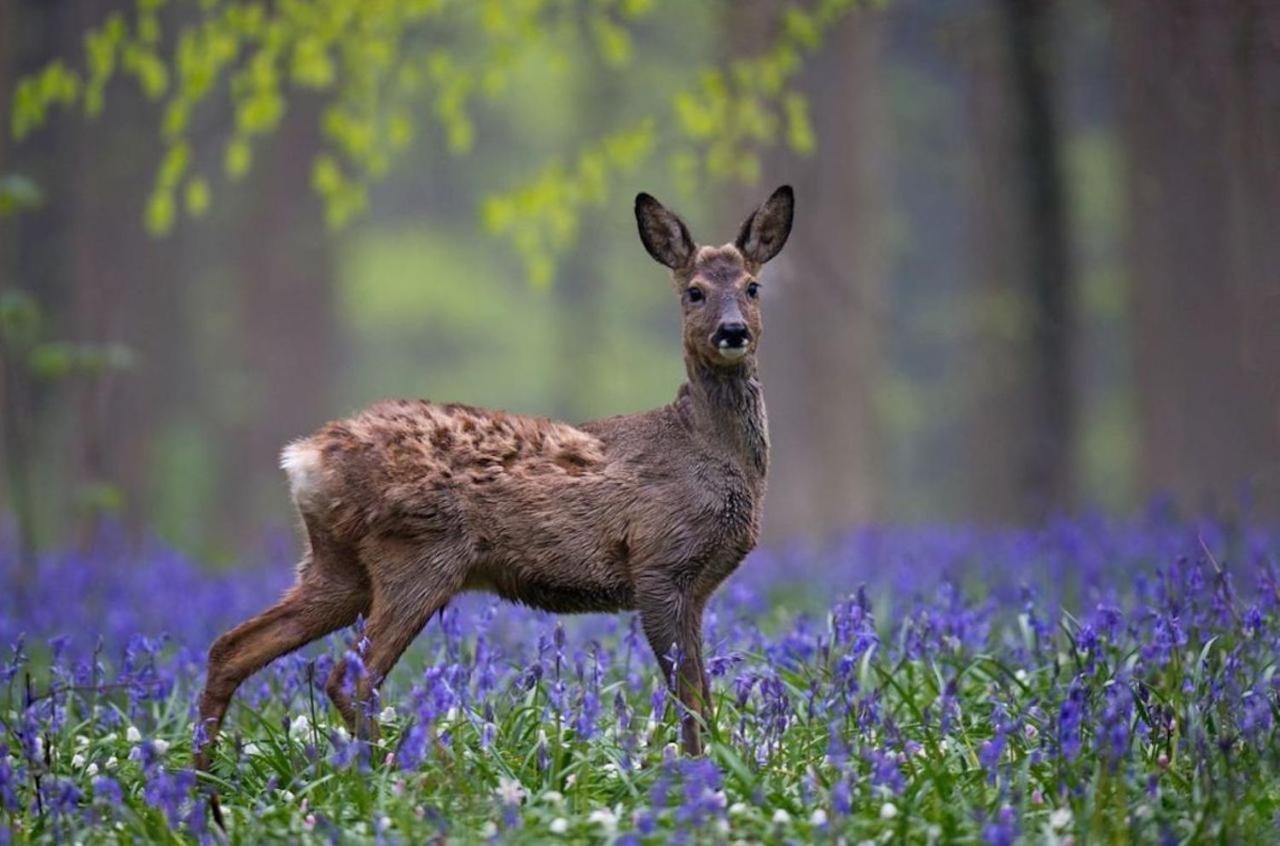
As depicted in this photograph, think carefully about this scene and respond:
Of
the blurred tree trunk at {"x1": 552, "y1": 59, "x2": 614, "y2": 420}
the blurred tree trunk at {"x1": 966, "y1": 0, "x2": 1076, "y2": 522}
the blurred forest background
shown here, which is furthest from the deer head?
the blurred tree trunk at {"x1": 552, "y1": 59, "x2": 614, "y2": 420}

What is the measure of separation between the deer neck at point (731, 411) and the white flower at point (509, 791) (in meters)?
1.74

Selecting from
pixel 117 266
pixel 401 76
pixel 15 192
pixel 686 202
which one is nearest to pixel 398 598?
pixel 15 192

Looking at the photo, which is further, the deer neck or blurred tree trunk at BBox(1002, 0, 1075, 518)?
blurred tree trunk at BBox(1002, 0, 1075, 518)

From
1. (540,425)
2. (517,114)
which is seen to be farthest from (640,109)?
(540,425)

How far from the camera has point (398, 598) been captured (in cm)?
600

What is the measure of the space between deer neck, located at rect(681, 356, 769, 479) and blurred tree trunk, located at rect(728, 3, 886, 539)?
24.8 feet

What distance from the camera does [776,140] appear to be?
14.3 meters

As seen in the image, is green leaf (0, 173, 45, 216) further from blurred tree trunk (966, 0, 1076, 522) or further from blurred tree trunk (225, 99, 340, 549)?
blurred tree trunk (225, 99, 340, 549)

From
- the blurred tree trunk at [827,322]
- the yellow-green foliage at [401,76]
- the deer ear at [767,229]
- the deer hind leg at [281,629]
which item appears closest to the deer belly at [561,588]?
the deer hind leg at [281,629]

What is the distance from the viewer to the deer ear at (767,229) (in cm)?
657

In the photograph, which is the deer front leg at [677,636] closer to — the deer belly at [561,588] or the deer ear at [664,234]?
the deer belly at [561,588]

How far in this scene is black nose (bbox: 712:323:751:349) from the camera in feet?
20.3

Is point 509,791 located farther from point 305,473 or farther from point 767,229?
point 767,229

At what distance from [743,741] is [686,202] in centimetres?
1374
